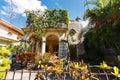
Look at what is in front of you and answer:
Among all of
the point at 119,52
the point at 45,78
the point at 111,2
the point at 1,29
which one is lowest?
the point at 45,78

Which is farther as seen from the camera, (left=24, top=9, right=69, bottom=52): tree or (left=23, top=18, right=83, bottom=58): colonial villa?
(left=24, top=9, right=69, bottom=52): tree

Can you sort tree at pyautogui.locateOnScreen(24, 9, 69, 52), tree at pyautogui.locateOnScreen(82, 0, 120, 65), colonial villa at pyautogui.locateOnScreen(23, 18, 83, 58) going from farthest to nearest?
tree at pyautogui.locateOnScreen(24, 9, 69, 52), colonial villa at pyautogui.locateOnScreen(23, 18, 83, 58), tree at pyautogui.locateOnScreen(82, 0, 120, 65)

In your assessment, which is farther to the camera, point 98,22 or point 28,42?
point 28,42

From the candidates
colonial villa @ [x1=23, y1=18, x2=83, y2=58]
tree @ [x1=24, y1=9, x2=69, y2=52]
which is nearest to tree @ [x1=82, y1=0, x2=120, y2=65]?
colonial villa @ [x1=23, y1=18, x2=83, y2=58]

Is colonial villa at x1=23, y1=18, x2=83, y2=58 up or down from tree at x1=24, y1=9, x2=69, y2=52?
down

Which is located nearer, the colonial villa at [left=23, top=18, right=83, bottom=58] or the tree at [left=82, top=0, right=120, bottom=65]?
the tree at [left=82, top=0, right=120, bottom=65]

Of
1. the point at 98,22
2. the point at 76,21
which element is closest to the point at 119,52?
the point at 98,22

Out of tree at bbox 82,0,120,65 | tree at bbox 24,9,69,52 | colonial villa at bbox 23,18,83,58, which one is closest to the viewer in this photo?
tree at bbox 82,0,120,65

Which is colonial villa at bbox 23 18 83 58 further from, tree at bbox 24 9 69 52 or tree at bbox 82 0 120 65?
tree at bbox 82 0 120 65

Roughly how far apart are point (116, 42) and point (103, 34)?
1134 millimetres

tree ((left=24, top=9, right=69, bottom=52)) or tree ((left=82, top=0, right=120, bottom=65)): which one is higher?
tree ((left=24, top=9, right=69, bottom=52))

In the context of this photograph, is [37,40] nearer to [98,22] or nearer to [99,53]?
[99,53]

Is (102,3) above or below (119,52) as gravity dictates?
above

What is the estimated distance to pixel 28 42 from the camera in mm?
19953
